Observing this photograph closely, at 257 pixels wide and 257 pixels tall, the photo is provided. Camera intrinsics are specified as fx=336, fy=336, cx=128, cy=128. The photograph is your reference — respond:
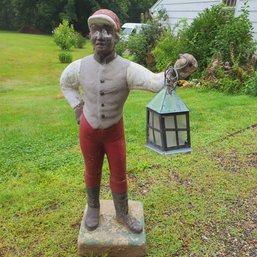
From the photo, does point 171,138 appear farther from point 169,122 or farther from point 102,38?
point 102,38

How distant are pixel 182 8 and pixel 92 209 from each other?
1065 cm

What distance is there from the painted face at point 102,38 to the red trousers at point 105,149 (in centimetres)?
56

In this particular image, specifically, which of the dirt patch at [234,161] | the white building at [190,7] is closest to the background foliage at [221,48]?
the white building at [190,7]

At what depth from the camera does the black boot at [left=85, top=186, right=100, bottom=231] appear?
2.83 metres

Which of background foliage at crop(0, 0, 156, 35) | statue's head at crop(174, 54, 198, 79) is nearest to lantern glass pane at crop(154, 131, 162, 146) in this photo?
statue's head at crop(174, 54, 198, 79)

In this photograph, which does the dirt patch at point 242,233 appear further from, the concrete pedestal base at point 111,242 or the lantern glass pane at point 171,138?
the lantern glass pane at point 171,138

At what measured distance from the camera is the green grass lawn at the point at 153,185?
9.78 feet

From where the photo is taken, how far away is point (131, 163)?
4.34 m

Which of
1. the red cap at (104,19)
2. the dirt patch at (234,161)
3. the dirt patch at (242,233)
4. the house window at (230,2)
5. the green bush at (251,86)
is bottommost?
the dirt patch at (242,233)

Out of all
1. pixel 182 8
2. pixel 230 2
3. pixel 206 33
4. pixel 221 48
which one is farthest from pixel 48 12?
pixel 221 48

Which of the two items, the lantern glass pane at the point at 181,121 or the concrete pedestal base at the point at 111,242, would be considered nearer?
the lantern glass pane at the point at 181,121

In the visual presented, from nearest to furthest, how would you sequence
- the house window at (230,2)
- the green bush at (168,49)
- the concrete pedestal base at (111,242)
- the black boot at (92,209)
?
the concrete pedestal base at (111,242)
the black boot at (92,209)
the green bush at (168,49)
the house window at (230,2)

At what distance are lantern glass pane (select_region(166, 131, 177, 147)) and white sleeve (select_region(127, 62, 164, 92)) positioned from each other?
0.30m

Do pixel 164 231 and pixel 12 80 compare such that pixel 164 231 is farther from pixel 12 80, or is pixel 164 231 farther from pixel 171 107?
pixel 12 80
